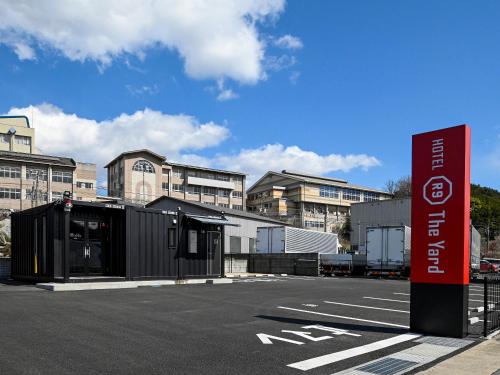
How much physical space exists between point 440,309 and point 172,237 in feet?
41.0

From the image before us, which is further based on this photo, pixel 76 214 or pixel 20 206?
pixel 20 206

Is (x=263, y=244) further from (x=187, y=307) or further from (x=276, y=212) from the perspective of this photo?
(x=276, y=212)

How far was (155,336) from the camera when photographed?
738 centimetres

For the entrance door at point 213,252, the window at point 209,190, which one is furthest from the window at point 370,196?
the entrance door at point 213,252

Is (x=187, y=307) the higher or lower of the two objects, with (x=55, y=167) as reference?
lower

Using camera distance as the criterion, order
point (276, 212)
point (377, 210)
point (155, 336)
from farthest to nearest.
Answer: point (276, 212), point (377, 210), point (155, 336)

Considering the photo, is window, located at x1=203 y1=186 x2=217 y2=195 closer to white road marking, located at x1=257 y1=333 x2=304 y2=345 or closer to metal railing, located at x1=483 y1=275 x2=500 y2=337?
metal railing, located at x1=483 y1=275 x2=500 y2=337

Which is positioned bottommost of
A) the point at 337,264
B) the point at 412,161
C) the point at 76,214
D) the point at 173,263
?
the point at 337,264

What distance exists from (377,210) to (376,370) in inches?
1656

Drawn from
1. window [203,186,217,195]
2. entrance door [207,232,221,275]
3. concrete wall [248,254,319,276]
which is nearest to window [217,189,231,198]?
window [203,186,217,195]

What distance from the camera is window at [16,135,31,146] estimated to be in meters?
80.3

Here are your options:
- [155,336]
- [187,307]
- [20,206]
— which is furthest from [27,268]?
[20,206]

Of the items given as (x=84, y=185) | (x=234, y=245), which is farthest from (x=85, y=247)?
(x=84, y=185)

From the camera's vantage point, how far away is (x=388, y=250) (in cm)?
2819
